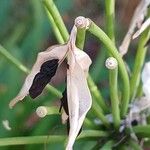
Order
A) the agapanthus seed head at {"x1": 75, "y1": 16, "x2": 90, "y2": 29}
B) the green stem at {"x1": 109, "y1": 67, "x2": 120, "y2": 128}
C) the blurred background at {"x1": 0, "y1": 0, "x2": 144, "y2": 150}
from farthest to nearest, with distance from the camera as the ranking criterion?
1. the blurred background at {"x1": 0, "y1": 0, "x2": 144, "y2": 150}
2. the green stem at {"x1": 109, "y1": 67, "x2": 120, "y2": 128}
3. the agapanthus seed head at {"x1": 75, "y1": 16, "x2": 90, "y2": 29}

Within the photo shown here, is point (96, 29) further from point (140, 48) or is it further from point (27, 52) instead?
point (27, 52)

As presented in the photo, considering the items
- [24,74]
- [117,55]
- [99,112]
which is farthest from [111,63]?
[24,74]

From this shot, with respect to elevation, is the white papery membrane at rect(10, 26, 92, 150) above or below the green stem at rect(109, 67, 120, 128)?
above

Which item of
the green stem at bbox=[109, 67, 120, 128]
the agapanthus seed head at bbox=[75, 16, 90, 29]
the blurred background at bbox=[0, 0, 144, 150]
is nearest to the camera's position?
the agapanthus seed head at bbox=[75, 16, 90, 29]

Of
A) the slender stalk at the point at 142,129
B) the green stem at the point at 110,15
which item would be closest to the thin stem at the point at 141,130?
the slender stalk at the point at 142,129

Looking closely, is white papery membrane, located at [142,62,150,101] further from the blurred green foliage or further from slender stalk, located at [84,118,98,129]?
the blurred green foliage

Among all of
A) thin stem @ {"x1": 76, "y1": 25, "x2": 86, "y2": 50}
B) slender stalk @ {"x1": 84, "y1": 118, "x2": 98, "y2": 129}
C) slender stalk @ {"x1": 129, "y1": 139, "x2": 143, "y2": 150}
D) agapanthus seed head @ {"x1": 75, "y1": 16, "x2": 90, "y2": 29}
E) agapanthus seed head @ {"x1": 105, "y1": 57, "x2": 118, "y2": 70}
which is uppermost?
agapanthus seed head @ {"x1": 75, "y1": 16, "x2": 90, "y2": 29}

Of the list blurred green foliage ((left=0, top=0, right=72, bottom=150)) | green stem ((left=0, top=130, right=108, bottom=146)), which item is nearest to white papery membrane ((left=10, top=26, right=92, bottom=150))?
green stem ((left=0, top=130, right=108, bottom=146))
